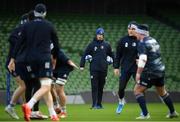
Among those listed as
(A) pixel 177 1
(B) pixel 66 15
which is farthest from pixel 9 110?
(A) pixel 177 1

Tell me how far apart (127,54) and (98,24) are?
11703 millimetres

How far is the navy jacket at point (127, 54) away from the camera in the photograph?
1468cm

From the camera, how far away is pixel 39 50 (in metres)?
11.1

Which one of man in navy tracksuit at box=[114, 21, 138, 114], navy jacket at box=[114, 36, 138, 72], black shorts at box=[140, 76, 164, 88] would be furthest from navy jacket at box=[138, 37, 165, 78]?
navy jacket at box=[114, 36, 138, 72]

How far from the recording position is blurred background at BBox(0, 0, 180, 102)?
2314 centimetres

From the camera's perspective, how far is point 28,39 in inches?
440

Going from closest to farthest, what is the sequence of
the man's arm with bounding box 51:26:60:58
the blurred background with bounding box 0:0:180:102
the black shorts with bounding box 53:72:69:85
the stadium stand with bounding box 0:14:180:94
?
1. the man's arm with bounding box 51:26:60:58
2. the black shorts with bounding box 53:72:69:85
3. the stadium stand with bounding box 0:14:180:94
4. the blurred background with bounding box 0:0:180:102

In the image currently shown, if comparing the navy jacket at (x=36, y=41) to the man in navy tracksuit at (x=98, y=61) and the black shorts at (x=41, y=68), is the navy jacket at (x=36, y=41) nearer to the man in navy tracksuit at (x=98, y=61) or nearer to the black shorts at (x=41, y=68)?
the black shorts at (x=41, y=68)

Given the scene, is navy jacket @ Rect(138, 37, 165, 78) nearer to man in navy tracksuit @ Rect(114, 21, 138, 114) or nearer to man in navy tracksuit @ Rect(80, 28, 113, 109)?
man in navy tracksuit @ Rect(114, 21, 138, 114)

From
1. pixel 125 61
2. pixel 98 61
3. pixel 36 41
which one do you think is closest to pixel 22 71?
pixel 36 41

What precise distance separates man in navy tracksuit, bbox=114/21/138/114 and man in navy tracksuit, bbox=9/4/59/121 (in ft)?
12.0

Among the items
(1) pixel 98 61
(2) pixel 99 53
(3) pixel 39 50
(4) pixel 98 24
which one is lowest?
(4) pixel 98 24

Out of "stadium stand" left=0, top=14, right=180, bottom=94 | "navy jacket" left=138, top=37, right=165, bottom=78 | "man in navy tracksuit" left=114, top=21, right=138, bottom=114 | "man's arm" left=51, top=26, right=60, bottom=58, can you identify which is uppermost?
"man's arm" left=51, top=26, right=60, bottom=58

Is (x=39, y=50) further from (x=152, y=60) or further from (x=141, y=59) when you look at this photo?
(x=152, y=60)
